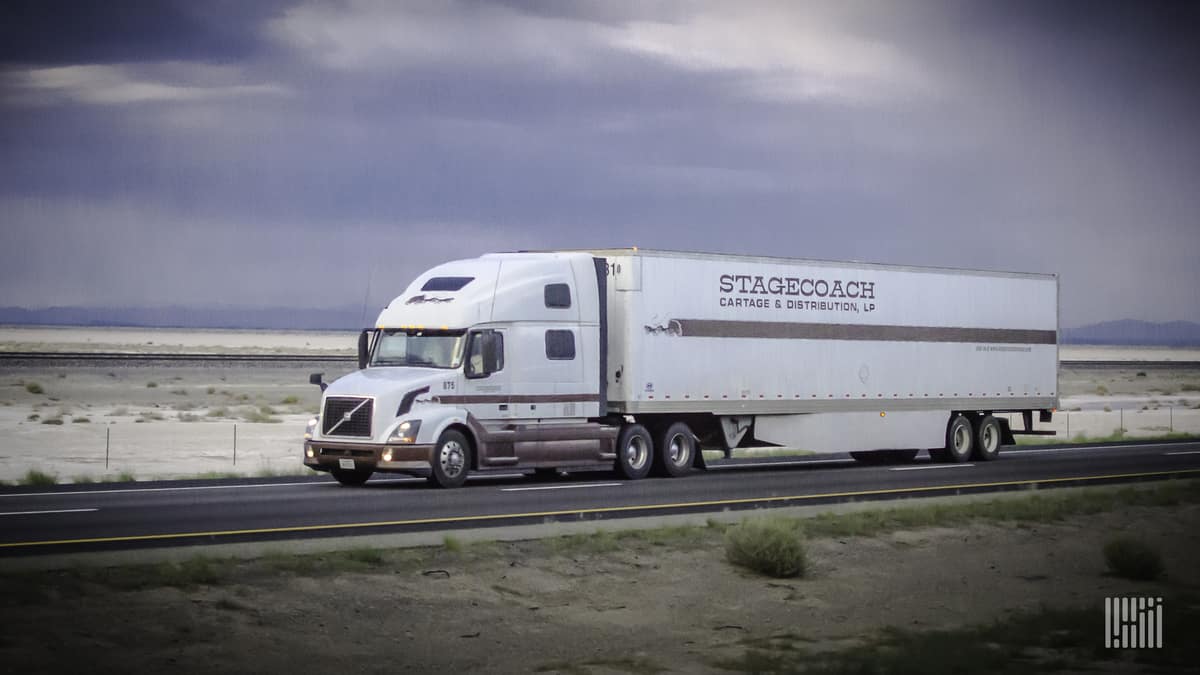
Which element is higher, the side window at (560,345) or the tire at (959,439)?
the side window at (560,345)

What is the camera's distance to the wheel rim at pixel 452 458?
26531 millimetres

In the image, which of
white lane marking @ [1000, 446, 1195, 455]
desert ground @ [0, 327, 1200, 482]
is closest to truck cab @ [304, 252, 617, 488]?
desert ground @ [0, 327, 1200, 482]

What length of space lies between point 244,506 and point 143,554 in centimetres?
636

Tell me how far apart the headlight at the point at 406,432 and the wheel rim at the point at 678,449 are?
6340mm

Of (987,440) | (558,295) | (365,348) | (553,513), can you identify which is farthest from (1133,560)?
(987,440)

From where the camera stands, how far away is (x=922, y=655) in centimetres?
1293

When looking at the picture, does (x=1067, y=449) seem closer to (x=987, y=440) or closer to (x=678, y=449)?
(x=987, y=440)

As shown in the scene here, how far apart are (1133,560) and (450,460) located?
488 inches

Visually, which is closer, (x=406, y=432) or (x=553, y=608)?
(x=553, y=608)

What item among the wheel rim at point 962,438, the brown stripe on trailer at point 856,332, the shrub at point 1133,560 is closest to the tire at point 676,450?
the brown stripe on trailer at point 856,332

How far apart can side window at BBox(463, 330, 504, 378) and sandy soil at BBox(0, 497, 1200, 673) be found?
8.04m

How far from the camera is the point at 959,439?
35.8m

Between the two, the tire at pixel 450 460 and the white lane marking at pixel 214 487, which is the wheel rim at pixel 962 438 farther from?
the tire at pixel 450 460

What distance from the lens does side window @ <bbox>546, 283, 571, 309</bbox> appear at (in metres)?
28.5
